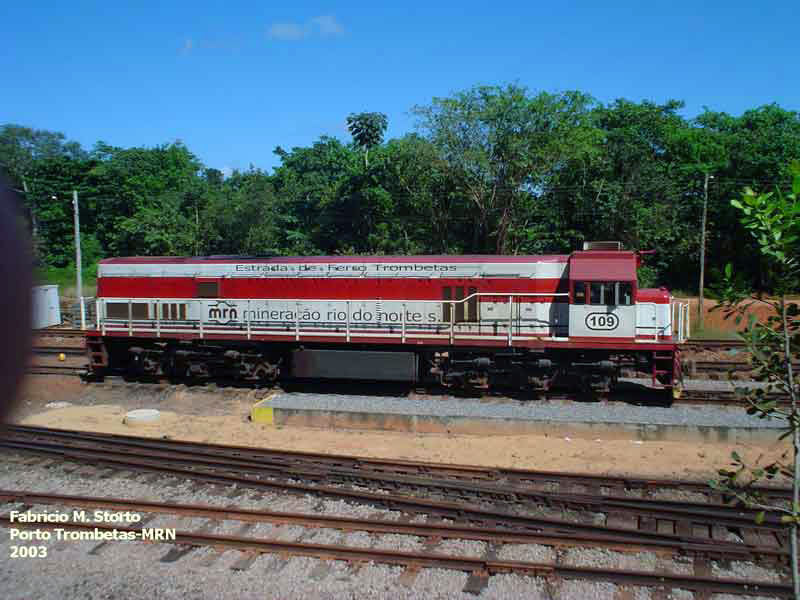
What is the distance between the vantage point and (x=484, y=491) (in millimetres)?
9750

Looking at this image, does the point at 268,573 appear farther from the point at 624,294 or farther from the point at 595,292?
the point at 624,294

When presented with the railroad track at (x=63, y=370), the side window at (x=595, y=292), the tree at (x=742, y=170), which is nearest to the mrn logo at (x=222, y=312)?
the railroad track at (x=63, y=370)

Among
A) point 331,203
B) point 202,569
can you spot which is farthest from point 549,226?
point 202,569

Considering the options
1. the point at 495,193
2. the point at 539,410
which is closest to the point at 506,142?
the point at 495,193

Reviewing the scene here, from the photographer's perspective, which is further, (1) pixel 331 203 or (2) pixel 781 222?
(1) pixel 331 203

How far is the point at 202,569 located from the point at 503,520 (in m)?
4.14

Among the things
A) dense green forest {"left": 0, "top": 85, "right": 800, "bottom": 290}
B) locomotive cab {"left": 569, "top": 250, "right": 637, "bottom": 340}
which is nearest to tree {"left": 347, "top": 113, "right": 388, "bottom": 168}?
dense green forest {"left": 0, "top": 85, "right": 800, "bottom": 290}

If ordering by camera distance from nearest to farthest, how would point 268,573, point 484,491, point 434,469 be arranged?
point 268,573
point 484,491
point 434,469

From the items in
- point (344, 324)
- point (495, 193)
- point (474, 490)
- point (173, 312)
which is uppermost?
point (495, 193)

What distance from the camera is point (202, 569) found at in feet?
24.9

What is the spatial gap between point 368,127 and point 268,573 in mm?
55160

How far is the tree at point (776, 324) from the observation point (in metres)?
4.09

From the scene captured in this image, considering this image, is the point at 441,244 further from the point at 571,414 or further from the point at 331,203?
the point at 571,414

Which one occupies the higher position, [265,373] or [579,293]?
[579,293]
